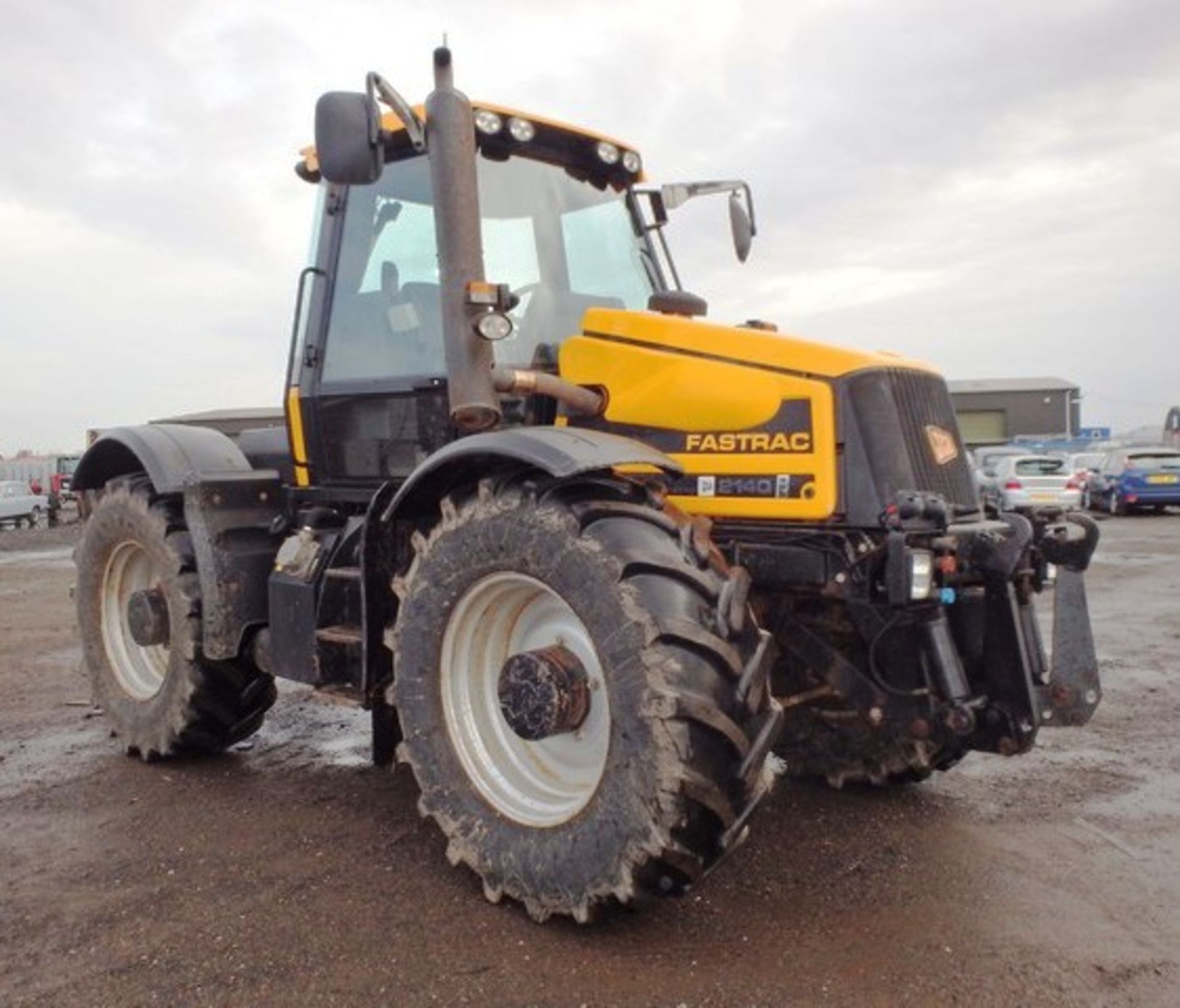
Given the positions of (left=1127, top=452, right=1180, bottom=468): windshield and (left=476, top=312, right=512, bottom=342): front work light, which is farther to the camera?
(left=1127, top=452, right=1180, bottom=468): windshield

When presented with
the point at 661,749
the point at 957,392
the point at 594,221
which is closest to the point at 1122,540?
the point at 594,221

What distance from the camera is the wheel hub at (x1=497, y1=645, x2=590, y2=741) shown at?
132 inches

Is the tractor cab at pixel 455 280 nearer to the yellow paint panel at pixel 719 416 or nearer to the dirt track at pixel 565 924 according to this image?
the yellow paint panel at pixel 719 416

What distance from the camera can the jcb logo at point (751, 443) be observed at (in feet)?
11.9

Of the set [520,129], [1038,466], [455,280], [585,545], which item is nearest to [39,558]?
[520,129]

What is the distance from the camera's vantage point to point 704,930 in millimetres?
3281

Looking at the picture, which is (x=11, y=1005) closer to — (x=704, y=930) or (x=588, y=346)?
(x=704, y=930)

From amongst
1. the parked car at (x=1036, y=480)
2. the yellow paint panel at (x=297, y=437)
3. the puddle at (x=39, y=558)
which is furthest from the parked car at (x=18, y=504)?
the yellow paint panel at (x=297, y=437)

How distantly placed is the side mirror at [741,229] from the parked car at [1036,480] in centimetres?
1759

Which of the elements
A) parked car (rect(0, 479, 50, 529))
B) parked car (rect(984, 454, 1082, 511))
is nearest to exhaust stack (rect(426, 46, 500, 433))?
parked car (rect(984, 454, 1082, 511))

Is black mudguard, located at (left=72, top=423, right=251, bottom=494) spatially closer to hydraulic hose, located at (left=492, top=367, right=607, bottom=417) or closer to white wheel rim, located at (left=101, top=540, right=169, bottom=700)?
white wheel rim, located at (left=101, top=540, right=169, bottom=700)

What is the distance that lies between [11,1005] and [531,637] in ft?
5.99

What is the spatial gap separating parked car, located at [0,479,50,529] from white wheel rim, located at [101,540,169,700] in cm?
2431

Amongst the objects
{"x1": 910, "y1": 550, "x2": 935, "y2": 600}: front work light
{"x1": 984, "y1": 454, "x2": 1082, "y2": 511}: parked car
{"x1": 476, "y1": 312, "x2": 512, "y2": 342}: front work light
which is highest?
{"x1": 476, "y1": 312, "x2": 512, "y2": 342}: front work light
